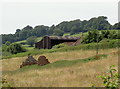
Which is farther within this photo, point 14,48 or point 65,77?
point 14,48

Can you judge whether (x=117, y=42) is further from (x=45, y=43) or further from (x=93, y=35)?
(x=45, y=43)

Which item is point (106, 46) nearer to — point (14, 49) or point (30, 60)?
point (30, 60)

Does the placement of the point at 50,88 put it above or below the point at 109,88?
below

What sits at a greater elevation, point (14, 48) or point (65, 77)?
point (65, 77)

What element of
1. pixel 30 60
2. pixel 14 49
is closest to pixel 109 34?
pixel 30 60

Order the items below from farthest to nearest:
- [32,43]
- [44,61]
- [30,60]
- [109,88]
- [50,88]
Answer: [32,43], [30,60], [44,61], [50,88], [109,88]

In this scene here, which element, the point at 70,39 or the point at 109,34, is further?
the point at 70,39

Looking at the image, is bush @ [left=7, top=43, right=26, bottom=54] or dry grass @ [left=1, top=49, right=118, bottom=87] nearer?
dry grass @ [left=1, top=49, right=118, bottom=87]

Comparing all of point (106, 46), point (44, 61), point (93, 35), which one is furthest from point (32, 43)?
point (44, 61)

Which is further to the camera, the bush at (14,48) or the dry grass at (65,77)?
the bush at (14,48)

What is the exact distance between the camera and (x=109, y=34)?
218ft

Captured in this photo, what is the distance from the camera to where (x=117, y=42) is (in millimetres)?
39656

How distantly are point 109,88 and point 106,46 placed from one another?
3506 centimetres

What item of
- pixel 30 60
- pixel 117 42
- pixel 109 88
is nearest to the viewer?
pixel 109 88
